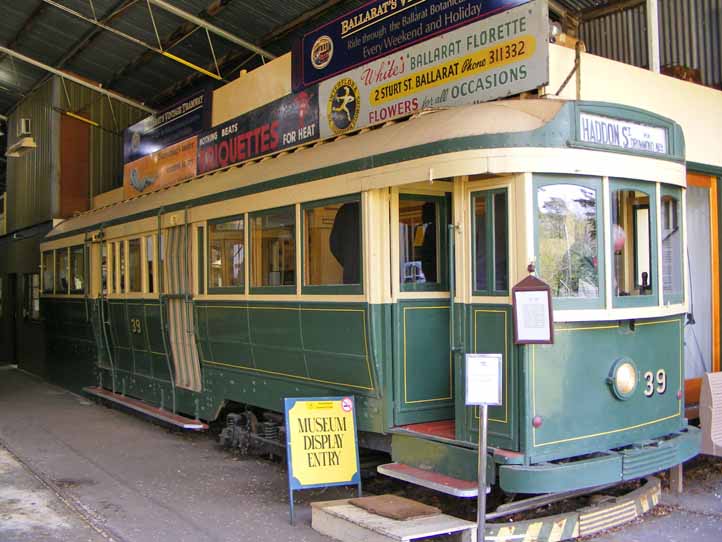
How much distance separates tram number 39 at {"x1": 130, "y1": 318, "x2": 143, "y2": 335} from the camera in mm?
10172

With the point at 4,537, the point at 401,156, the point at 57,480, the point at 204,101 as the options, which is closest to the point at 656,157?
the point at 401,156

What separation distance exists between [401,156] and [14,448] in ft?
20.0

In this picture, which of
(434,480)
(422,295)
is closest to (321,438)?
(434,480)

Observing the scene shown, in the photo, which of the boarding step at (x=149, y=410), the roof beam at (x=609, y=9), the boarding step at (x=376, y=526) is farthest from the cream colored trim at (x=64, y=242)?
the roof beam at (x=609, y=9)

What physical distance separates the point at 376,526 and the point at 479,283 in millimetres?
1787

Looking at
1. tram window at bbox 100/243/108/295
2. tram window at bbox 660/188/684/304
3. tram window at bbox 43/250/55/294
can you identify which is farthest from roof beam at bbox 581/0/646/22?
tram window at bbox 43/250/55/294

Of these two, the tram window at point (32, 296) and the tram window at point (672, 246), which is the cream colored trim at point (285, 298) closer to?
the tram window at point (672, 246)

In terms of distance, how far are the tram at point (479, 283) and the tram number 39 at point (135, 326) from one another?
9.90 ft

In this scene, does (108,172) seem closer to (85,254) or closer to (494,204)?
(85,254)

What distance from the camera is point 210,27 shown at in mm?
13180

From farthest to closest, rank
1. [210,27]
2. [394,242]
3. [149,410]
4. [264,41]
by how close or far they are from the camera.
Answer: [264,41] → [210,27] → [149,410] → [394,242]

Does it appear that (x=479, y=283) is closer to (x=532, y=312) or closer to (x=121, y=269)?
(x=532, y=312)

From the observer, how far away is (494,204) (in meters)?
5.16

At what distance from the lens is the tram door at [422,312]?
5.79 meters
